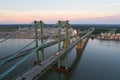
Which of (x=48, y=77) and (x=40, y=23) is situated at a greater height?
(x=40, y=23)

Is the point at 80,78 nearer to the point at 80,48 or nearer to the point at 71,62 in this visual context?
the point at 71,62

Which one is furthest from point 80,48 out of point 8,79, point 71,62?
point 8,79

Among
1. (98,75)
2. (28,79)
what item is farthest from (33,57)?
(28,79)

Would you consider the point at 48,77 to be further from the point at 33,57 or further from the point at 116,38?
the point at 116,38

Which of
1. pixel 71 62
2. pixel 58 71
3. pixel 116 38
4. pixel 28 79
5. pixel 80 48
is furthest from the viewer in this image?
pixel 116 38

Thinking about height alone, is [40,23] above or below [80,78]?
above

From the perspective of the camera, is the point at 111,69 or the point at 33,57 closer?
the point at 111,69

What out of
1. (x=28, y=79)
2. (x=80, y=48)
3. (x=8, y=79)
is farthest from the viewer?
(x=80, y=48)

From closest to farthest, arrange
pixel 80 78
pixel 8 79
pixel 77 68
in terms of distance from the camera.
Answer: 1. pixel 8 79
2. pixel 80 78
3. pixel 77 68

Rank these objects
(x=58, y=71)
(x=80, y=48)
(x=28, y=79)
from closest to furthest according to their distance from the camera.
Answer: (x=28, y=79)
(x=58, y=71)
(x=80, y=48)
